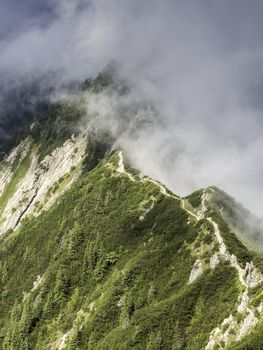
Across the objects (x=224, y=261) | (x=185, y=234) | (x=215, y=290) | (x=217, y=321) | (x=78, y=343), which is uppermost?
(x=185, y=234)

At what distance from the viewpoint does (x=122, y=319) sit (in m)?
184

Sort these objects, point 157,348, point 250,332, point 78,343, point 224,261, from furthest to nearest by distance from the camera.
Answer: point 78,343
point 224,261
point 157,348
point 250,332

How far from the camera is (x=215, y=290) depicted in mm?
156500

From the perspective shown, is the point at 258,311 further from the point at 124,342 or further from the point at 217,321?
the point at 124,342

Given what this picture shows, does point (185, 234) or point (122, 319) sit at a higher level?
point (185, 234)

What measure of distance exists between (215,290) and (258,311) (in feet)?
95.5

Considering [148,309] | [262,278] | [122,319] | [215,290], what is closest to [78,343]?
[122,319]

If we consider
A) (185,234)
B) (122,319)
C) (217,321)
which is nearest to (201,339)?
(217,321)

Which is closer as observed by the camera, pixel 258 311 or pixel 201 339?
pixel 258 311

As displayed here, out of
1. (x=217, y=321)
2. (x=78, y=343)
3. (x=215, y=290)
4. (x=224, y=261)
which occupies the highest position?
(x=224, y=261)

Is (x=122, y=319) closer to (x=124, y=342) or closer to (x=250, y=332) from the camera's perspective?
(x=124, y=342)

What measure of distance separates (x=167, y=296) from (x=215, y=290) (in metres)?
24.5

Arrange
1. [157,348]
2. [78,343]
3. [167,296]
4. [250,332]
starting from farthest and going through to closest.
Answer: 1. [78,343]
2. [167,296]
3. [157,348]
4. [250,332]

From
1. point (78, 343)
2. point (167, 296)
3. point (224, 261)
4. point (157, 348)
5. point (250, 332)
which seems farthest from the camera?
point (78, 343)
